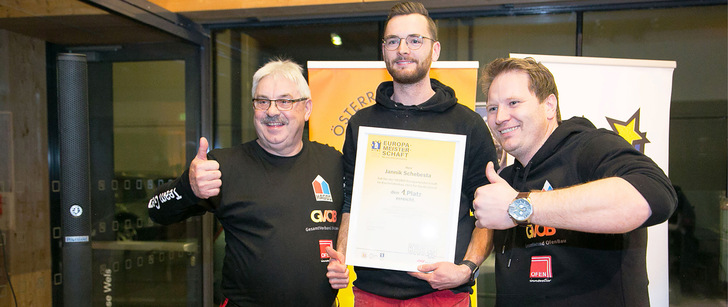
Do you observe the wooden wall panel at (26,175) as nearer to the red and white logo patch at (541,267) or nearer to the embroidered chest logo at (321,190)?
the embroidered chest logo at (321,190)

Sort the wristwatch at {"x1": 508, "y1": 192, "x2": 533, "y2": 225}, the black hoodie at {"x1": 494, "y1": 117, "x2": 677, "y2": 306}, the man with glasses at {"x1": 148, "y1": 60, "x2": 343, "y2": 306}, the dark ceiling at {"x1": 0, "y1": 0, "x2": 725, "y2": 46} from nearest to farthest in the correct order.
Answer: the wristwatch at {"x1": 508, "y1": 192, "x2": 533, "y2": 225} < the black hoodie at {"x1": 494, "y1": 117, "x2": 677, "y2": 306} < the man with glasses at {"x1": 148, "y1": 60, "x2": 343, "y2": 306} < the dark ceiling at {"x1": 0, "y1": 0, "x2": 725, "y2": 46}

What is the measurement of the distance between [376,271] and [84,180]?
1.37 meters

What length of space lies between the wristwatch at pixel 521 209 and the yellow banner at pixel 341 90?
7.52 ft

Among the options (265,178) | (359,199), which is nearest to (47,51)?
(265,178)

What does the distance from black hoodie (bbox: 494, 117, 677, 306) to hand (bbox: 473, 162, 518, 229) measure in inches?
11.4

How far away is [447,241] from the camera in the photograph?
189 cm

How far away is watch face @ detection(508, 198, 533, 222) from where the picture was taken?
1.39 m

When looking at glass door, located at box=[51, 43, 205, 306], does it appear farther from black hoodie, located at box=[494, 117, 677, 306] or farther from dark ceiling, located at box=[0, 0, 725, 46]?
black hoodie, located at box=[494, 117, 677, 306]

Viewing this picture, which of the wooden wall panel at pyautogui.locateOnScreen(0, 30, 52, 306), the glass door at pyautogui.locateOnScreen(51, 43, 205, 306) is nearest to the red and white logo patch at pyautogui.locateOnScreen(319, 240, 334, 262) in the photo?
the wooden wall panel at pyautogui.locateOnScreen(0, 30, 52, 306)

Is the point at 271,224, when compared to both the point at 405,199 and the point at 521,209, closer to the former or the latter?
the point at 405,199

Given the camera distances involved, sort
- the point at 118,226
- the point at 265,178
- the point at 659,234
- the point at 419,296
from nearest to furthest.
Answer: the point at 419,296
the point at 265,178
the point at 659,234
the point at 118,226

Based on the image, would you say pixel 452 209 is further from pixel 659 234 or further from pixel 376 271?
pixel 659 234

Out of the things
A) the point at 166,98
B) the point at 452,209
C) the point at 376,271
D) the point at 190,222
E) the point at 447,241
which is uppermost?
the point at 166,98

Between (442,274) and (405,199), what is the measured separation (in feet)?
1.07
